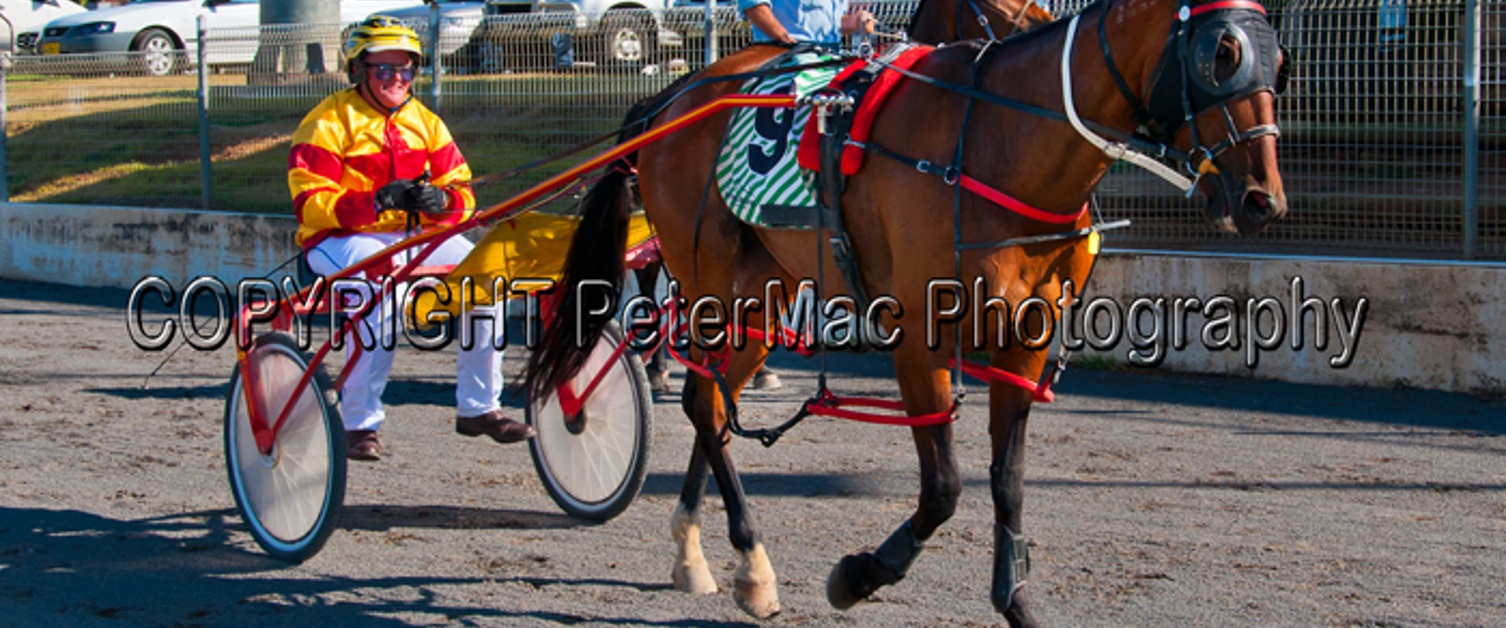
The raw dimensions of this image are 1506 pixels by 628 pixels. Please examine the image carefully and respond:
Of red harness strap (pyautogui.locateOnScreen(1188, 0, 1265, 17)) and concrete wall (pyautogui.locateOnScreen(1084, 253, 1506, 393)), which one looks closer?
red harness strap (pyautogui.locateOnScreen(1188, 0, 1265, 17))

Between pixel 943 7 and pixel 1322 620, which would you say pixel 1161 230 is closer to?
pixel 943 7

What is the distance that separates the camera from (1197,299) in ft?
26.7

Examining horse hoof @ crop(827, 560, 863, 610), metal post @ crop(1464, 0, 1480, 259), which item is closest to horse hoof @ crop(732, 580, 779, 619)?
horse hoof @ crop(827, 560, 863, 610)

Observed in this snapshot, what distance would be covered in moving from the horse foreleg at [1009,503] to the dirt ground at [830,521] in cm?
30

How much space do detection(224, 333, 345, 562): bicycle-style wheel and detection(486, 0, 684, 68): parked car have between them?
17.6ft

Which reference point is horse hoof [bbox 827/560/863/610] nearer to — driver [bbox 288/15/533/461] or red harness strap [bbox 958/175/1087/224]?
red harness strap [bbox 958/175/1087/224]

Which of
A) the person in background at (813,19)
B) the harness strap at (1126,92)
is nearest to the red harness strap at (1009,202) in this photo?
the harness strap at (1126,92)

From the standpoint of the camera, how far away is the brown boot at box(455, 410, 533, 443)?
17.6ft

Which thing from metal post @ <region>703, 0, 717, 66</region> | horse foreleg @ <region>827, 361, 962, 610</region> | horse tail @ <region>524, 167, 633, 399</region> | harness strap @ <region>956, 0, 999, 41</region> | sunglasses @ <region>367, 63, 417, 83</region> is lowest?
horse foreleg @ <region>827, 361, 962, 610</region>

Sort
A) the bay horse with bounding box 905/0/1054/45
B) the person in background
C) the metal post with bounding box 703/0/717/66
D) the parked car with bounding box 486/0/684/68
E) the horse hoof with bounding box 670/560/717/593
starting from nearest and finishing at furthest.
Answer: the horse hoof with bounding box 670/560/717/593, the person in background, the bay horse with bounding box 905/0/1054/45, the metal post with bounding box 703/0/717/66, the parked car with bounding box 486/0/684/68

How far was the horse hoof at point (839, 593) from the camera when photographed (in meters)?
4.03

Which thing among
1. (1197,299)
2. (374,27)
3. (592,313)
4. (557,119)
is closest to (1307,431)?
(1197,299)

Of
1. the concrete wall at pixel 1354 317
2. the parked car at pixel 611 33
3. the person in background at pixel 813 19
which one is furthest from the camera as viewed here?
the parked car at pixel 611 33

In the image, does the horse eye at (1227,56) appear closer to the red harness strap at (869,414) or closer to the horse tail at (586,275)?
the red harness strap at (869,414)
